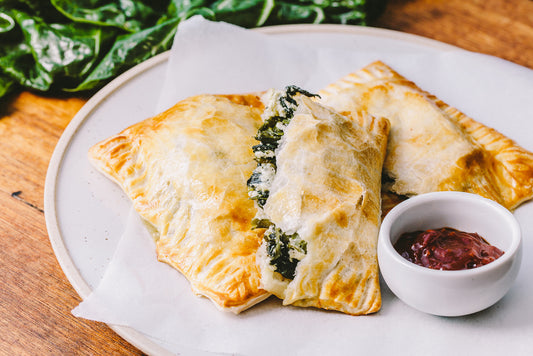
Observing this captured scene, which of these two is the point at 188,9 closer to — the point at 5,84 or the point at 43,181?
the point at 5,84

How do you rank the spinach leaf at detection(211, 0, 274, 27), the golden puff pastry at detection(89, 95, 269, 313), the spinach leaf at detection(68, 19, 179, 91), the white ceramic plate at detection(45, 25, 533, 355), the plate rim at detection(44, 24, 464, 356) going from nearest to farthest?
the plate rim at detection(44, 24, 464, 356)
the golden puff pastry at detection(89, 95, 269, 313)
the white ceramic plate at detection(45, 25, 533, 355)
the spinach leaf at detection(68, 19, 179, 91)
the spinach leaf at detection(211, 0, 274, 27)

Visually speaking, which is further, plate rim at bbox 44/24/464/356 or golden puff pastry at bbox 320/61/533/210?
golden puff pastry at bbox 320/61/533/210

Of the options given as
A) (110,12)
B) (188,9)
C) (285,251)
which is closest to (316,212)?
(285,251)

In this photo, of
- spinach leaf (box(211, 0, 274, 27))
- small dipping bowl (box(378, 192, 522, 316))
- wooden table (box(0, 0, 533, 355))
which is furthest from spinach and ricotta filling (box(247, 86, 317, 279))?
spinach leaf (box(211, 0, 274, 27))

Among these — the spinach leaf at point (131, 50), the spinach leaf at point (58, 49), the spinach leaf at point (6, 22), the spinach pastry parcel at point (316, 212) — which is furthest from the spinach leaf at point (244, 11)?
the spinach pastry parcel at point (316, 212)

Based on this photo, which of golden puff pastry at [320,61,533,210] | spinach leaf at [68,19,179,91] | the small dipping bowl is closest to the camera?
the small dipping bowl

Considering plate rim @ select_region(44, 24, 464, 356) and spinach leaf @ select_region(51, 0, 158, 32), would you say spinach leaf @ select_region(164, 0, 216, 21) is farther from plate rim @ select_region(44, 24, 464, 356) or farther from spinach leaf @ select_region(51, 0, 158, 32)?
plate rim @ select_region(44, 24, 464, 356)
